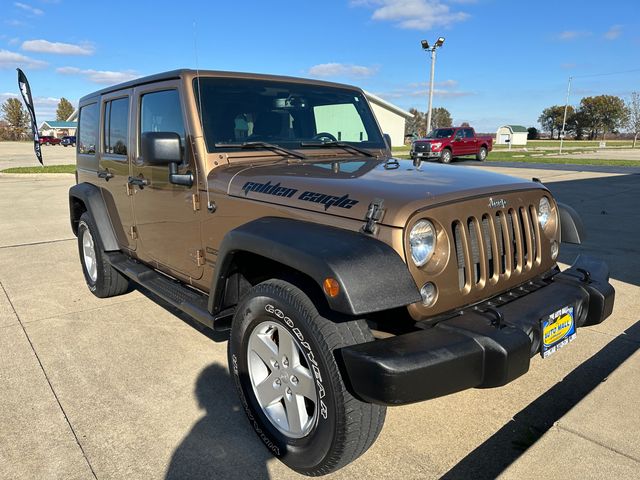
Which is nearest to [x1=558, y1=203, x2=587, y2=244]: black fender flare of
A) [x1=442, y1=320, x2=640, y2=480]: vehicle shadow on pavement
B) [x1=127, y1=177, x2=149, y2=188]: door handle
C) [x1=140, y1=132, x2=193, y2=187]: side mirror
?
[x1=442, y1=320, x2=640, y2=480]: vehicle shadow on pavement

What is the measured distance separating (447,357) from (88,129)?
4.39 meters

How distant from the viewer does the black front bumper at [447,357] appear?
1833mm

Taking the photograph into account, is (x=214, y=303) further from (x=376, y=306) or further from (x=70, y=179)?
(x=70, y=179)

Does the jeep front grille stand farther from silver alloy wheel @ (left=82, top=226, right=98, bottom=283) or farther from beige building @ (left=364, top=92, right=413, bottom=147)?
beige building @ (left=364, top=92, right=413, bottom=147)

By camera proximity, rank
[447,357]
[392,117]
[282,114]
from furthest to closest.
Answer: [392,117] → [282,114] → [447,357]

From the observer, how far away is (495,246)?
7.75ft

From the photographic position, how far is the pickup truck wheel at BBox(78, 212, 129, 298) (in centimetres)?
448

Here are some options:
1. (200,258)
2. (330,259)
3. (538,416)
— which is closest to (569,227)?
(538,416)

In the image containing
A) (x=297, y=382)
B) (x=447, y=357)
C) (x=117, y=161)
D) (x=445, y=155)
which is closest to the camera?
(x=447, y=357)

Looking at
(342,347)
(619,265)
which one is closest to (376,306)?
(342,347)

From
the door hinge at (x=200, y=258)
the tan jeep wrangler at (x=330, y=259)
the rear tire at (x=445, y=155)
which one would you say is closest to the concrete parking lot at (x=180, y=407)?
the tan jeep wrangler at (x=330, y=259)

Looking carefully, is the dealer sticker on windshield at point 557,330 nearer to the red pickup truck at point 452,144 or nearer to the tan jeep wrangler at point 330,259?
the tan jeep wrangler at point 330,259

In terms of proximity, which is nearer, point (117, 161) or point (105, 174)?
point (117, 161)

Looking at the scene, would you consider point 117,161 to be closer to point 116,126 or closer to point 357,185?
point 116,126
